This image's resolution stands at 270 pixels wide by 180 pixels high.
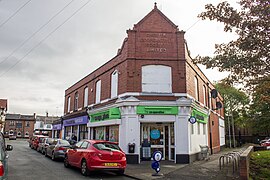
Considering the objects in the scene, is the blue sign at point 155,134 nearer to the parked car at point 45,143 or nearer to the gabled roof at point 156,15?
the gabled roof at point 156,15

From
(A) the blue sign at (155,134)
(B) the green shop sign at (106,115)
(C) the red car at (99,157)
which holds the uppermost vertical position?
(B) the green shop sign at (106,115)

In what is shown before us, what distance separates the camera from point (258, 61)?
376 inches

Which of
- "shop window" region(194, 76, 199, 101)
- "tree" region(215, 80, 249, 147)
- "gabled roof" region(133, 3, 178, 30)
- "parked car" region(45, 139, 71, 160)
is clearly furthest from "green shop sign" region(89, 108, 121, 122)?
"tree" region(215, 80, 249, 147)

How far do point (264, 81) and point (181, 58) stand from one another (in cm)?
637

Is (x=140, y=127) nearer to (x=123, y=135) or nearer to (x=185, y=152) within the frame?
(x=123, y=135)

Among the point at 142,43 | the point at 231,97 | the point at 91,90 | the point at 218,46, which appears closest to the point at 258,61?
the point at 218,46

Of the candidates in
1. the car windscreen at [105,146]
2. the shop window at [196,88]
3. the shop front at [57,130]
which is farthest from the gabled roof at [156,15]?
the shop front at [57,130]

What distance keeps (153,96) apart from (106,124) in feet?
13.8

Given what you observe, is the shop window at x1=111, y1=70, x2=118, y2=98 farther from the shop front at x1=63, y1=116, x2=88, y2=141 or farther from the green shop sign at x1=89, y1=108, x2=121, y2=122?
the shop front at x1=63, y1=116, x2=88, y2=141

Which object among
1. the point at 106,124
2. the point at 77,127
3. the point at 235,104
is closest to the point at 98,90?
the point at 106,124

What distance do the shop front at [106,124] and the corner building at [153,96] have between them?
6cm

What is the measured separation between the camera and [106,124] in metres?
17.0

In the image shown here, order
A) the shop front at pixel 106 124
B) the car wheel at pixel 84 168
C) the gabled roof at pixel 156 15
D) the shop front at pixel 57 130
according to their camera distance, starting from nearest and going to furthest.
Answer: the car wheel at pixel 84 168 → the shop front at pixel 106 124 → the gabled roof at pixel 156 15 → the shop front at pixel 57 130

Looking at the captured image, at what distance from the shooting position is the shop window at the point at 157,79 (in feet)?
50.9
